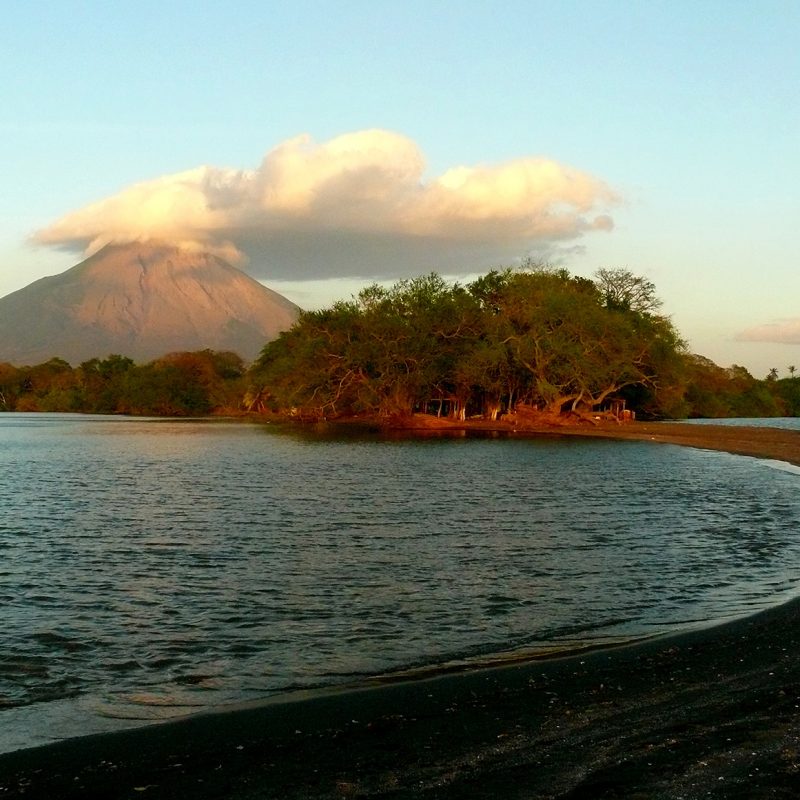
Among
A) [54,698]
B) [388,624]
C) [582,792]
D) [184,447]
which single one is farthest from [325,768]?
[184,447]

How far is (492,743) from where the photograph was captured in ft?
21.1

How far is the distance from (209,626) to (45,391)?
157 m

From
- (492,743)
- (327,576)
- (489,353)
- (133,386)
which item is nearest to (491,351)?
(489,353)

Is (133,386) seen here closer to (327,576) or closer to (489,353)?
(489,353)

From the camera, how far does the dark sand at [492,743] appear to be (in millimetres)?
5637

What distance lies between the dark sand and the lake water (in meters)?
0.76

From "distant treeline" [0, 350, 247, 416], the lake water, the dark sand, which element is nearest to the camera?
the dark sand

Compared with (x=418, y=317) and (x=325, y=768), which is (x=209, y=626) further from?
(x=418, y=317)

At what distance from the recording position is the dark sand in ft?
18.5

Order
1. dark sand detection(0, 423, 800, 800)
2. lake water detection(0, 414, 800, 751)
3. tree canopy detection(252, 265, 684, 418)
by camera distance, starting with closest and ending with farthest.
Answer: dark sand detection(0, 423, 800, 800) < lake water detection(0, 414, 800, 751) < tree canopy detection(252, 265, 684, 418)

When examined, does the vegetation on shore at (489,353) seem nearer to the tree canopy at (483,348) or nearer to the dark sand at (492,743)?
the tree canopy at (483,348)

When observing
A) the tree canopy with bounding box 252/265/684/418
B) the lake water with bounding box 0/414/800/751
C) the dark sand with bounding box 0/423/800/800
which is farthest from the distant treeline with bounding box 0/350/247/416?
the dark sand with bounding box 0/423/800/800

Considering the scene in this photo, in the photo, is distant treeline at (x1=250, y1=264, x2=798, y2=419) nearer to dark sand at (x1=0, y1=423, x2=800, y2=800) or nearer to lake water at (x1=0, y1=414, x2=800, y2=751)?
lake water at (x1=0, y1=414, x2=800, y2=751)

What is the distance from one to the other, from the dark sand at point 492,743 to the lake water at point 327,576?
0.76m
